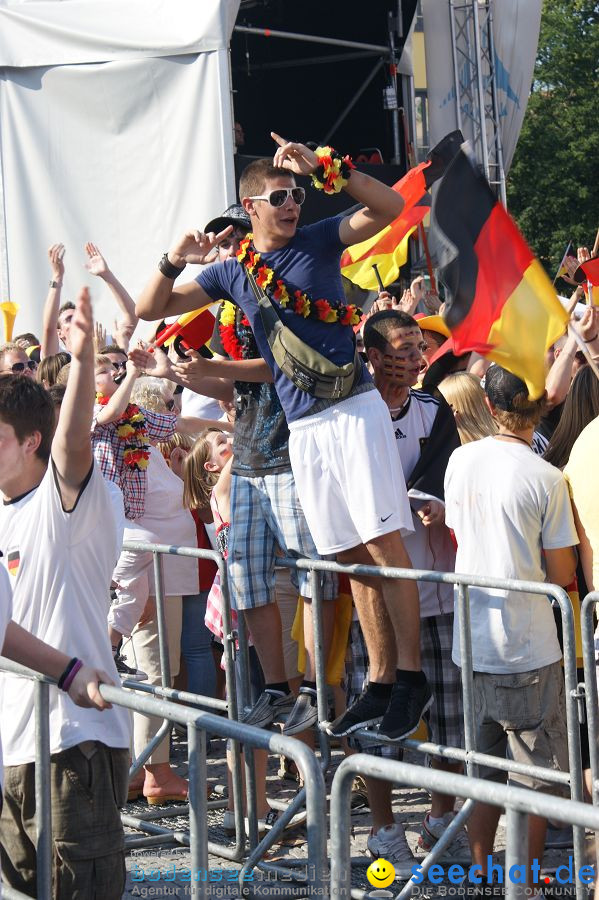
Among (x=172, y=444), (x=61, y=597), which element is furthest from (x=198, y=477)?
(x=61, y=597)

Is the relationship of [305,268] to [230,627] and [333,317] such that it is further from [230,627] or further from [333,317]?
→ [230,627]

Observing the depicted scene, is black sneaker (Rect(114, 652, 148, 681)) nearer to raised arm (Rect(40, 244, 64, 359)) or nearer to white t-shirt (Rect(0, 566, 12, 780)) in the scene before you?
raised arm (Rect(40, 244, 64, 359))

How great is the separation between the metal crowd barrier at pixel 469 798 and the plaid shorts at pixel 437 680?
2437 millimetres

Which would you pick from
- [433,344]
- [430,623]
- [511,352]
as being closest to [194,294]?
[511,352]

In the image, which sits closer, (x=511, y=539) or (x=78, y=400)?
(x=78, y=400)

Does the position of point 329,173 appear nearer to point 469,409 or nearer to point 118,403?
point 469,409

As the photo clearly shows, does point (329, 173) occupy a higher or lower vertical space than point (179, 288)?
higher

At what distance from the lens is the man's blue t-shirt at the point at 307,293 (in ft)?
14.8

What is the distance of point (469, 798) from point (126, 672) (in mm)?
3956

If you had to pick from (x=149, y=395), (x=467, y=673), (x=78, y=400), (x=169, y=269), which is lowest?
(x=467, y=673)

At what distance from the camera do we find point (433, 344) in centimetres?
676

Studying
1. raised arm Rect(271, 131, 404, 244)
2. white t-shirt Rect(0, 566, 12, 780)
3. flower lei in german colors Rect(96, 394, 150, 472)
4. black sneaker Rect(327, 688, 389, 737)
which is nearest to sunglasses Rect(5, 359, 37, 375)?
flower lei in german colors Rect(96, 394, 150, 472)

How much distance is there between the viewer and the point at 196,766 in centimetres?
278

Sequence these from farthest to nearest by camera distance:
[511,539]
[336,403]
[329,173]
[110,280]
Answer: [110,280] → [336,403] → [511,539] → [329,173]
